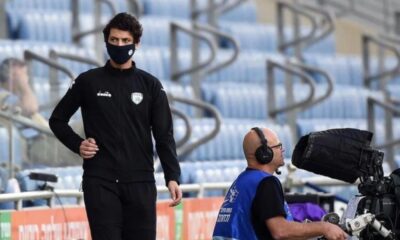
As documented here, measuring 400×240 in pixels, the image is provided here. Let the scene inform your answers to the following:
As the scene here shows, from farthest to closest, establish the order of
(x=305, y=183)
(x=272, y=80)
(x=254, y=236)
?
(x=272, y=80), (x=305, y=183), (x=254, y=236)

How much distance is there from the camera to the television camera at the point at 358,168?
661 cm

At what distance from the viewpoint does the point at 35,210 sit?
852 cm

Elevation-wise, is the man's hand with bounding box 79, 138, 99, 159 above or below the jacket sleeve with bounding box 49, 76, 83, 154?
below

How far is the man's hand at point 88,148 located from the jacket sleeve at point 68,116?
0.10 meters

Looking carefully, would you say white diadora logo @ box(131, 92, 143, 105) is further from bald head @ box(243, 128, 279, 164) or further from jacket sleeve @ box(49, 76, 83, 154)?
bald head @ box(243, 128, 279, 164)

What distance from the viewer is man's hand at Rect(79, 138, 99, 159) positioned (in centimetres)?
673

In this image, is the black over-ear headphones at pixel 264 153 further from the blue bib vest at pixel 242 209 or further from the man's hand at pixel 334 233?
the man's hand at pixel 334 233

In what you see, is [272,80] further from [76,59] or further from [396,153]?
[76,59]

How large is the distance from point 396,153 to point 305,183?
429cm

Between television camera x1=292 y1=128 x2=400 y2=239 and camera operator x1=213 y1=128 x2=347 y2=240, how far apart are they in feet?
0.43

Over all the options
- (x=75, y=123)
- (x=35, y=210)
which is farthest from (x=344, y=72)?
(x=35, y=210)

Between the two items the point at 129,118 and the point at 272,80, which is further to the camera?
the point at 272,80

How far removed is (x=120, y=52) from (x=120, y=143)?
440 millimetres

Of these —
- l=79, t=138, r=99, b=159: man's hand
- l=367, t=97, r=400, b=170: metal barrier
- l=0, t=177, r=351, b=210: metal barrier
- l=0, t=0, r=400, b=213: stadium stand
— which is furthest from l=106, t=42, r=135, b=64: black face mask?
l=367, t=97, r=400, b=170: metal barrier
